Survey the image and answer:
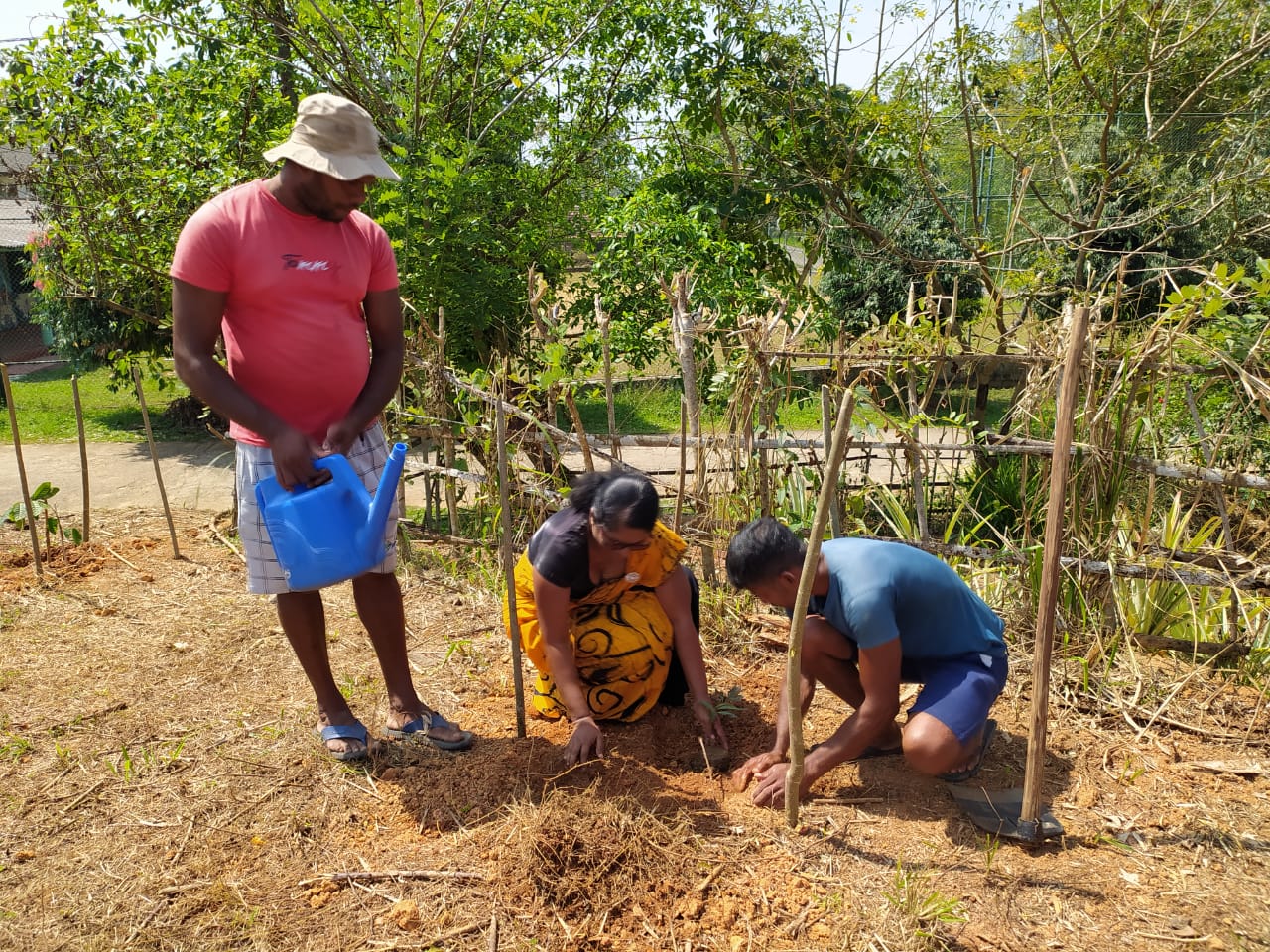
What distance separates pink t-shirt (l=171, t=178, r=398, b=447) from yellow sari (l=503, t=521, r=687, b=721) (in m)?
0.83

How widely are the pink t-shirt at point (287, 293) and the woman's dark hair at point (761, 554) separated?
116 centimetres

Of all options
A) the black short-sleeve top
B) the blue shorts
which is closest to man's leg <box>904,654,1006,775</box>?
the blue shorts

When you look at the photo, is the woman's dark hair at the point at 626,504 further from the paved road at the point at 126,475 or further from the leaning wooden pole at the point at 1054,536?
the paved road at the point at 126,475

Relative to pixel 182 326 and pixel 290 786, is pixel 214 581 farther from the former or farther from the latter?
pixel 182 326

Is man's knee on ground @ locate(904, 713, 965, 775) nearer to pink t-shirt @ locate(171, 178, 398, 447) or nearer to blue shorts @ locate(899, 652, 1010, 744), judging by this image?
blue shorts @ locate(899, 652, 1010, 744)

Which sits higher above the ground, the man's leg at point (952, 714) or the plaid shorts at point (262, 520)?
the plaid shorts at point (262, 520)

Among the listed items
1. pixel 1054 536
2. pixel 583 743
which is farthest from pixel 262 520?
pixel 1054 536

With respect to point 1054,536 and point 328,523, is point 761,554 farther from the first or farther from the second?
point 328,523

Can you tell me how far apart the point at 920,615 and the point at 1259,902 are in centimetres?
97

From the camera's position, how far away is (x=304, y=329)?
7.80ft

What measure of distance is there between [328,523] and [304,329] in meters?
0.52

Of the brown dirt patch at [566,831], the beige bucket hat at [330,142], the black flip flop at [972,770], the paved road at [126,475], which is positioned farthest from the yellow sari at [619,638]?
the paved road at [126,475]

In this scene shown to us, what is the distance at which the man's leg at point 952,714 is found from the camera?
2410mm

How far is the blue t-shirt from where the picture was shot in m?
2.29
